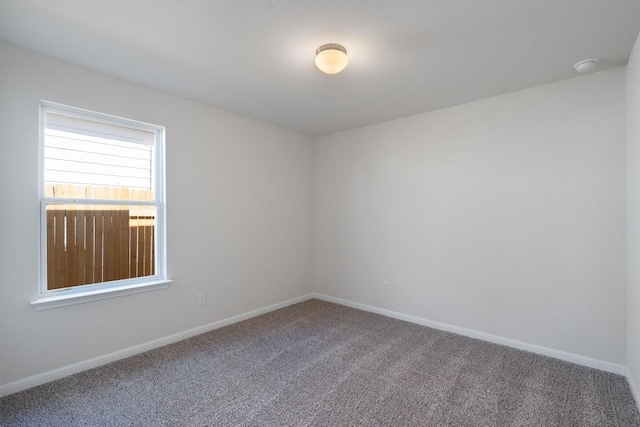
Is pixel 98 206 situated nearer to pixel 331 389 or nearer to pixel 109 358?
pixel 109 358

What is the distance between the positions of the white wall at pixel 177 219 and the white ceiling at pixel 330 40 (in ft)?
0.79

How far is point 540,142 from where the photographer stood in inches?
108

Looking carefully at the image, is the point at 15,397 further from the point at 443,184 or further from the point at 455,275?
the point at 443,184

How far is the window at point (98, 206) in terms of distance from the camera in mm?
2361

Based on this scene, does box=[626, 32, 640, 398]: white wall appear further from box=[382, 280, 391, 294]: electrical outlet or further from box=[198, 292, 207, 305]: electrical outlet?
box=[198, 292, 207, 305]: electrical outlet

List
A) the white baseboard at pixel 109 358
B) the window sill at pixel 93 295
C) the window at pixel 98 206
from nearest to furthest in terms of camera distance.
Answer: the white baseboard at pixel 109 358, the window sill at pixel 93 295, the window at pixel 98 206

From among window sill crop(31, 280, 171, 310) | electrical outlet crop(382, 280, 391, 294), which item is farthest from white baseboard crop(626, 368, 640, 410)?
window sill crop(31, 280, 171, 310)

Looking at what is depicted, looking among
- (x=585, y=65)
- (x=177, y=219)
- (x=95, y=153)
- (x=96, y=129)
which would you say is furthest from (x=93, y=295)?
(x=585, y=65)

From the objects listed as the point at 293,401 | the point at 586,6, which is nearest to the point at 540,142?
the point at 586,6

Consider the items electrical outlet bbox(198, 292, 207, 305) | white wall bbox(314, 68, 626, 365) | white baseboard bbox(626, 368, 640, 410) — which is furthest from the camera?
electrical outlet bbox(198, 292, 207, 305)

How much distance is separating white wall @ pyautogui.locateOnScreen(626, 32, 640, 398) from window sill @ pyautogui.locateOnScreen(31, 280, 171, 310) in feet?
12.2

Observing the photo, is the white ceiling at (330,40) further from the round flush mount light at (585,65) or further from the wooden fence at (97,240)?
the wooden fence at (97,240)

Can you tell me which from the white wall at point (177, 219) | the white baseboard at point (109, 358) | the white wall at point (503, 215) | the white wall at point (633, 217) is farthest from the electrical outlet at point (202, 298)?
the white wall at point (633, 217)

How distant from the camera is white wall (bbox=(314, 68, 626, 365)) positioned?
97.1 inches
